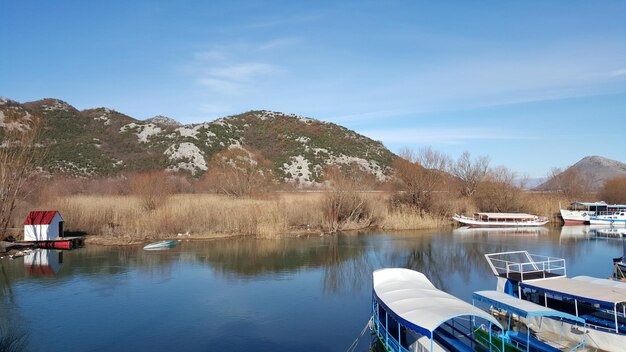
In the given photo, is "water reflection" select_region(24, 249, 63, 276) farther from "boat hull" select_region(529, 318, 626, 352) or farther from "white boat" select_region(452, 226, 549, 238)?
"white boat" select_region(452, 226, 549, 238)

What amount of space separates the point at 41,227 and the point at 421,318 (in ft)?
101

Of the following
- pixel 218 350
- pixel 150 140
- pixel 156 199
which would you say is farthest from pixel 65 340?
pixel 150 140

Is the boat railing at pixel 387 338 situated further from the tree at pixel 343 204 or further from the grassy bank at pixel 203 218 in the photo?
the tree at pixel 343 204

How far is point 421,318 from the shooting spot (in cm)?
1121

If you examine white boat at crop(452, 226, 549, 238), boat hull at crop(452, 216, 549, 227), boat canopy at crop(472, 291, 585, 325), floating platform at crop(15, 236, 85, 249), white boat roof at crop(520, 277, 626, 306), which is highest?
floating platform at crop(15, 236, 85, 249)

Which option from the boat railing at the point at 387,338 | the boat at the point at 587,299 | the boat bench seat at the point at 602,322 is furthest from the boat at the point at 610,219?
the boat railing at the point at 387,338

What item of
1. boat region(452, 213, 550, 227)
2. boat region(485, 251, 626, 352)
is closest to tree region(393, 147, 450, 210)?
boat region(452, 213, 550, 227)

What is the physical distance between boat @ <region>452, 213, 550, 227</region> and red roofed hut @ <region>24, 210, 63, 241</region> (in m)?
36.0

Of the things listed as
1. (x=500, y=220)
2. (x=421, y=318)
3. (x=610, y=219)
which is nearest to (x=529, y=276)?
(x=421, y=318)

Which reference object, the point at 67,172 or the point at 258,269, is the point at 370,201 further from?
the point at 67,172

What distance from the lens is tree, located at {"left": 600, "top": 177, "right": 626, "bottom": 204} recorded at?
63769 millimetres

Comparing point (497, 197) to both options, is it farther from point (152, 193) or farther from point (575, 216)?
point (152, 193)

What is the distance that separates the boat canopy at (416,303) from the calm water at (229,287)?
6.94 feet

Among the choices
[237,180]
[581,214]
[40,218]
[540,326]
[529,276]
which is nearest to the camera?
[540,326]
